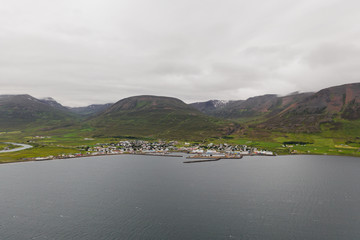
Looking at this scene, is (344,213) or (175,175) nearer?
(344,213)

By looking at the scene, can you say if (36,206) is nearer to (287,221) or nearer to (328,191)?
(287,221)

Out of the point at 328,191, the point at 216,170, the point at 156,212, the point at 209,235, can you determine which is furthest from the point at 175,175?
the point at 328,191

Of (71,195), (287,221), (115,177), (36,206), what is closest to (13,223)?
(36,206)

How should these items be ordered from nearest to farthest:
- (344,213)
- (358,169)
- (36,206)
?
1. (344,213)
2. (36,206)
3. (358,169)

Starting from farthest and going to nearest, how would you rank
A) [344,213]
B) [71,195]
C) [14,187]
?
[14,187] < [71,195] < [344,213]

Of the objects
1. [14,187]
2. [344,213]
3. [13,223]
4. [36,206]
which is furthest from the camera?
[14,187]

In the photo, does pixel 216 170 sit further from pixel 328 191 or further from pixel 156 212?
pixel 156 212
